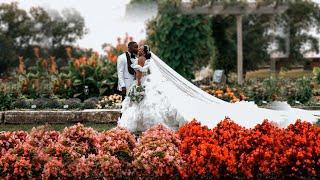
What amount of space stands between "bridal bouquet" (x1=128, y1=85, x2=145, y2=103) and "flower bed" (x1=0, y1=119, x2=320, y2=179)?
3.37 metres

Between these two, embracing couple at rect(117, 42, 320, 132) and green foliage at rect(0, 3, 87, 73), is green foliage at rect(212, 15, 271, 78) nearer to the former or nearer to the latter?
green foliage at rect(0, 3, 87, 73)

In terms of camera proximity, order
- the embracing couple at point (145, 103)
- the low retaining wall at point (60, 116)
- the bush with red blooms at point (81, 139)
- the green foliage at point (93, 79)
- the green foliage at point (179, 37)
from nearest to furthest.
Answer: the bush with red blooms at point (81, 139) → the embracing couple at point (145, 103) → the low retaining wall at point (60, 116) → the green foliage at point (93, 79) → the green foliage at point (179, 37)

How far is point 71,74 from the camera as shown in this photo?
16.1 m

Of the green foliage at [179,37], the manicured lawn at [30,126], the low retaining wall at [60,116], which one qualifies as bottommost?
the manicured lawn at [30,126]

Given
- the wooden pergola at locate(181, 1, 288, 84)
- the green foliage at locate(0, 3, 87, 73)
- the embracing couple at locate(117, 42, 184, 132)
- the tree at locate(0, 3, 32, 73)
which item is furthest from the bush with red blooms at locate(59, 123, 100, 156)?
the tree at locate(0, 3, 32, 73)

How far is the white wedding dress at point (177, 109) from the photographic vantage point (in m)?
9.95

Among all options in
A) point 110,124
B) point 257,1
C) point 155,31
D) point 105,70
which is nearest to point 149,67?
point 110,124

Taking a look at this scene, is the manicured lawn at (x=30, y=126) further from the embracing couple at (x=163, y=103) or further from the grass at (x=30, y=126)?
the embracing couple at (x=163, y=103)

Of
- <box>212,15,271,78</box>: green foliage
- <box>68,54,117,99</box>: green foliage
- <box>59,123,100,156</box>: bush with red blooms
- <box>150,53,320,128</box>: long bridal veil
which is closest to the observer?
<box>59,123,100,156</box>: bush with red blooms

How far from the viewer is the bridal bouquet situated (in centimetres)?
997

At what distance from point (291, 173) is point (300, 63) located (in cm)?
3546

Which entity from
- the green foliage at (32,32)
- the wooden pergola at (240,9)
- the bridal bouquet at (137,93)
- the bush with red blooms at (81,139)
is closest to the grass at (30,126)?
the bridal bouquet at (137,93)

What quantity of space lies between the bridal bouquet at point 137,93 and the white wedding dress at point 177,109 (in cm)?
7

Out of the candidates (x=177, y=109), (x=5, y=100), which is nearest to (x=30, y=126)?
(x=5, y=100)
